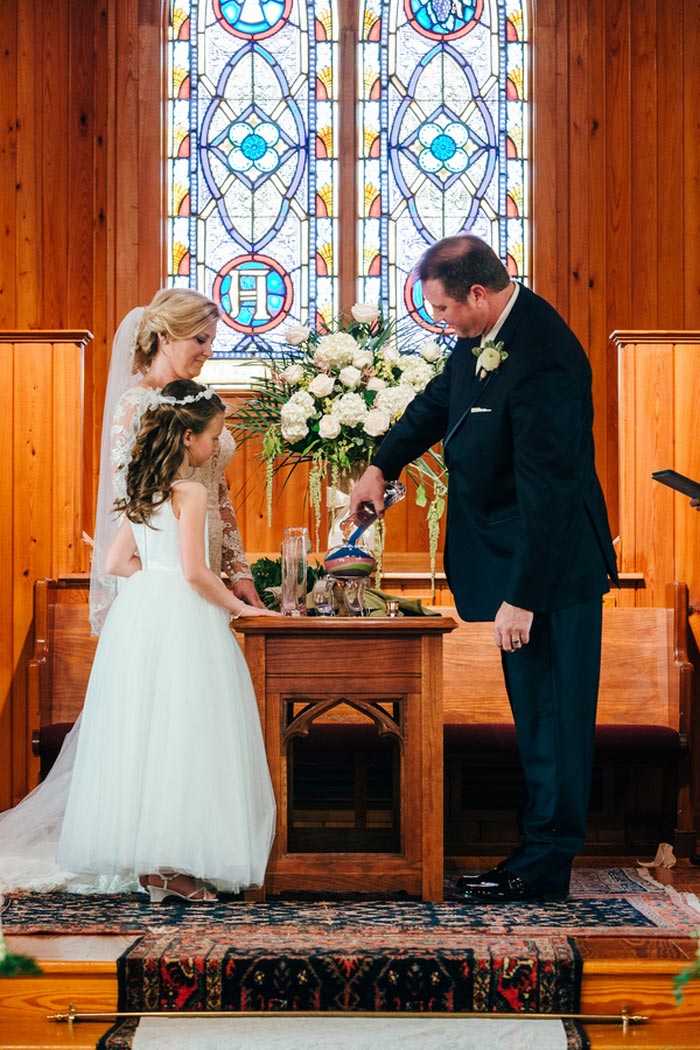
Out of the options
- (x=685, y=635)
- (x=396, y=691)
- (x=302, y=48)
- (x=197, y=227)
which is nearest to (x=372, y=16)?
(x=302, y=48)

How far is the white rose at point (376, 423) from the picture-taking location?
383cm

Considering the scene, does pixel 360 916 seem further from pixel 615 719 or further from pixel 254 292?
pixel 254 292

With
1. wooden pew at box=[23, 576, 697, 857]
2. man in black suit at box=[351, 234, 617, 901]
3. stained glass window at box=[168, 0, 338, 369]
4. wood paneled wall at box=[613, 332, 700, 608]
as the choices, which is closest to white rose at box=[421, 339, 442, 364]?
man in black suit at box=[351, 234, 617, 901]

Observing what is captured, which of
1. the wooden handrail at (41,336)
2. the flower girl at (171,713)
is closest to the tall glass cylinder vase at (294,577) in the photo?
the flower girl at (171,713)

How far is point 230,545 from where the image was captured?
4.04 m

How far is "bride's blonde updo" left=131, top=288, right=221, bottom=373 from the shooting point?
3820mm

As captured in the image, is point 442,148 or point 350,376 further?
point 442,148

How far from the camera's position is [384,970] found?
9.12 feet

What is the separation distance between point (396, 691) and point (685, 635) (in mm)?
1789

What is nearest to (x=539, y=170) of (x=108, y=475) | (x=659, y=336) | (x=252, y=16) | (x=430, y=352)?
(x=252, y=16)

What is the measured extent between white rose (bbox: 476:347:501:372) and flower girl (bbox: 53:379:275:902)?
0.74 metres

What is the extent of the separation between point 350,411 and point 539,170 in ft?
11.9

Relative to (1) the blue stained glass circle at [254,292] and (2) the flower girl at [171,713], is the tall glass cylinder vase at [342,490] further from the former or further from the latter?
(1) the blue stained glass circle at [254,292]

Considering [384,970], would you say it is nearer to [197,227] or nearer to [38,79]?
[197,227]
